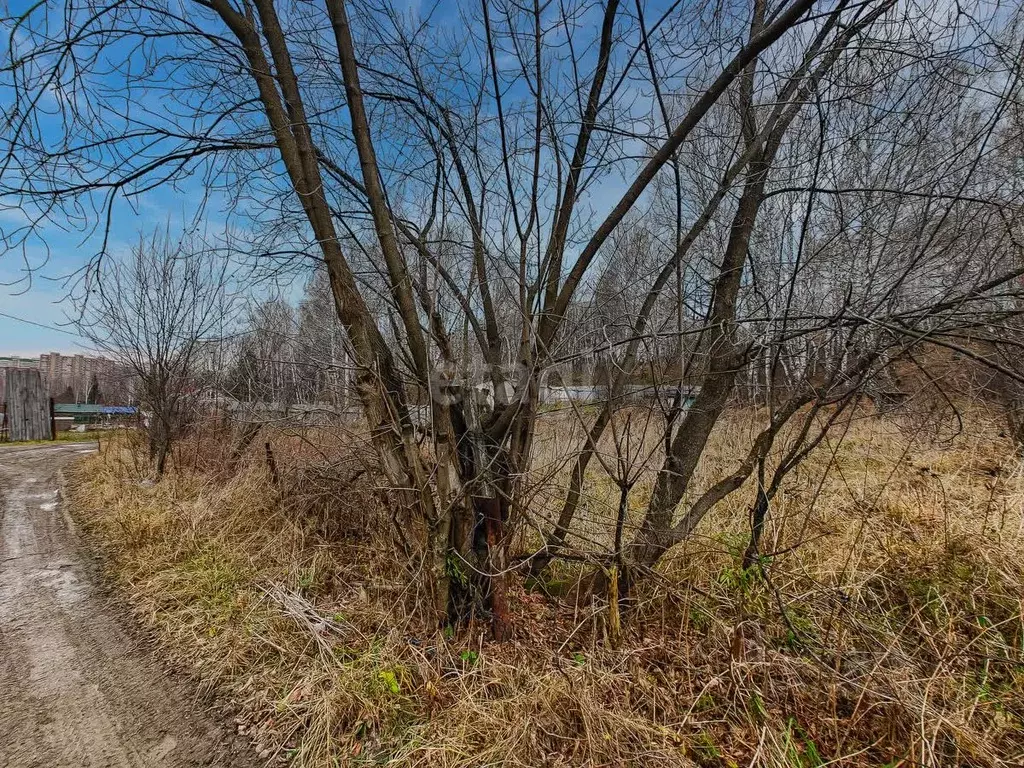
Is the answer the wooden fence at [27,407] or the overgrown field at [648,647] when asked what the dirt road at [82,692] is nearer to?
the overgrown field at [648,647]

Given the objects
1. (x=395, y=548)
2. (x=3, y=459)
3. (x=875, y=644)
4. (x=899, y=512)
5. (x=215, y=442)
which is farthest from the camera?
(x=3, y=459)

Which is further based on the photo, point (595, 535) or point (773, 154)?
point (595, 535)

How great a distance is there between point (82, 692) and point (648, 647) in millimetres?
3006

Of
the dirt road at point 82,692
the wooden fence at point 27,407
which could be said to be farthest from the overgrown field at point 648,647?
the wooden fence at point 27,407

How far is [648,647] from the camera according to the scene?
2504 millimetres

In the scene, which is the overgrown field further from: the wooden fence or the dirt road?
the wooden fence

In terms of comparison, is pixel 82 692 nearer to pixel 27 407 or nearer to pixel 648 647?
pixel 648 647

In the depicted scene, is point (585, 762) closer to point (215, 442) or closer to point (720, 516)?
point (720, 516)

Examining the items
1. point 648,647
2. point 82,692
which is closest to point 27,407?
point 82,692

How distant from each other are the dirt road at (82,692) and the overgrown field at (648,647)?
6.6 inches

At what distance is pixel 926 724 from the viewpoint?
6.08ft

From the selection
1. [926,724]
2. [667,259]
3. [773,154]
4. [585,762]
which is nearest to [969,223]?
[773,154]

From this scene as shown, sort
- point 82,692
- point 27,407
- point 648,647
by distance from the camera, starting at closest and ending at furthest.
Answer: point 82,692 < point 648,647 < point 27,407

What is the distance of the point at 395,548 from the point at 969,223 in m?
4.01
